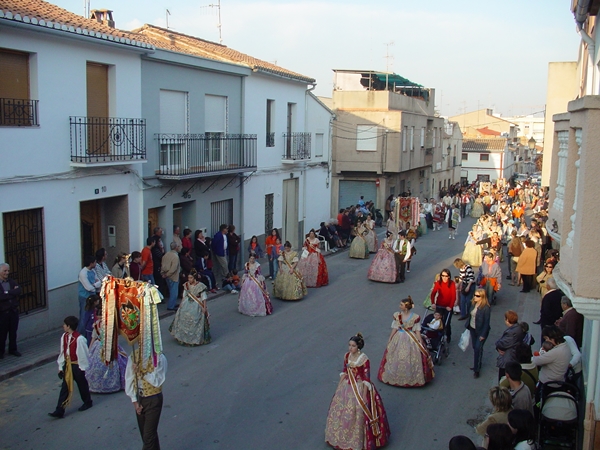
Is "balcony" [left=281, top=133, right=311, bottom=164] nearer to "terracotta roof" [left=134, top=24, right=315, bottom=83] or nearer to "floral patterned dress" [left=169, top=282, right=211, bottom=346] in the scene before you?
"terracotta roof" [left=134, top=24, right=315, bottom=83]

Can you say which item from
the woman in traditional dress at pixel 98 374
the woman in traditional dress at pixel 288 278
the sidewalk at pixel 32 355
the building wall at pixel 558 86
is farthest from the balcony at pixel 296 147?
the woman in traditional dress at pixel 98 374

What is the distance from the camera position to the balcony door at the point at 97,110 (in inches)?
541

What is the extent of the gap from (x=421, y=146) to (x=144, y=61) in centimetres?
2639

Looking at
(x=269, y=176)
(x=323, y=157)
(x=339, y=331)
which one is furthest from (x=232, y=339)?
(x=323, y=157)

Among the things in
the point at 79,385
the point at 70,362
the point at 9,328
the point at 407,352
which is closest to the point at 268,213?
the point at 9,328

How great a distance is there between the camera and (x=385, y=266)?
719 inches

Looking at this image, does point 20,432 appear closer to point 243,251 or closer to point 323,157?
point 243,251

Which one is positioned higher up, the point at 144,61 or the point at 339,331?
the point at 144,61

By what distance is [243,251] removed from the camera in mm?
20500

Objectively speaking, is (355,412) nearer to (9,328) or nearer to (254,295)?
(9,328)

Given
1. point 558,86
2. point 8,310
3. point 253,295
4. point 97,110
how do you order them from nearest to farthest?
1. point 8,310
2. point 97,110
3. point 253,295
4. point 558,86

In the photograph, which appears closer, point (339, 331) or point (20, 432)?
point (20, 432)

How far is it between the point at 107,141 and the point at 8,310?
15.0 ft

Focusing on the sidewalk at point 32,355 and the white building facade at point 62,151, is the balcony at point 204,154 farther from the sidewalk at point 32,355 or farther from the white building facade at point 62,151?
the sidewalk at point 32,355
